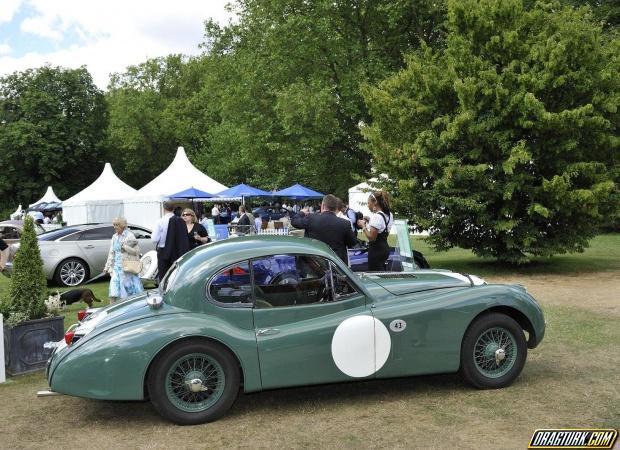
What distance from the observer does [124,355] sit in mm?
4746

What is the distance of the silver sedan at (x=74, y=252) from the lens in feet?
44.8

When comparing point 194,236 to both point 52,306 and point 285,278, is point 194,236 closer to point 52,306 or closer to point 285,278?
point 52,306

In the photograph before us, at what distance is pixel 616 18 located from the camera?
28812 mm

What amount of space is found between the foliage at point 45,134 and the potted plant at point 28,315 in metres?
47.8

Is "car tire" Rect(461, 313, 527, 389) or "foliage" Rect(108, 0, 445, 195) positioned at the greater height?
"foliage" Rect(108, 0, 445, 195)

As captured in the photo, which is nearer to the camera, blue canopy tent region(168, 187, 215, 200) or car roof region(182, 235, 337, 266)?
car roof region(182, 235, 337, 266)

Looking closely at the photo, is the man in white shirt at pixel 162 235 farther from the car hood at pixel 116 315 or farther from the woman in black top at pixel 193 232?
the car hood at pixel 116 315

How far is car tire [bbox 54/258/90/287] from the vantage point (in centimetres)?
1368

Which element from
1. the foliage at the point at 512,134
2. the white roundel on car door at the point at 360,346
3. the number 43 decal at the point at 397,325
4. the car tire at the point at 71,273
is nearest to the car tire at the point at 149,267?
the car tire at the point at 71,273

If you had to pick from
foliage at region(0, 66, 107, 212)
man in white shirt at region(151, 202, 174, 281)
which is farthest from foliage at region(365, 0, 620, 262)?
foliage at region(0, 66, 107, 212)

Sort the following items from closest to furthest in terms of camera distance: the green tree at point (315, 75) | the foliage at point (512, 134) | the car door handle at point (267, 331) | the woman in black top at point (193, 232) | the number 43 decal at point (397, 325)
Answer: the car door handle at point (267, 331) < the number 43 decal at point (397, 325) < the woman in black top at point (193, 232) < the foliage at point (512, 134) < the green tree at point (315, 75)

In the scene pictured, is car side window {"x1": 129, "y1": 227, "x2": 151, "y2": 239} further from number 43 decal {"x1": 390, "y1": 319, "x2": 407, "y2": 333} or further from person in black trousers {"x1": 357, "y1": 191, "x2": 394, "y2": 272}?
number 43 decal {"x1": 390, "y1": 319, "x2": 407, "y2": 333}

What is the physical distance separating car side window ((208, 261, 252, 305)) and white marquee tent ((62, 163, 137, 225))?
71.2 ft

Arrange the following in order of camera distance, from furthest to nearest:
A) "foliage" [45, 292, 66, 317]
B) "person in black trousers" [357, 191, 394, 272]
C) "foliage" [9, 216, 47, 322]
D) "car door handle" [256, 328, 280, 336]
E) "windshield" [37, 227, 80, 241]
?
"windshield" [37, 227, 80, 241]
"person in black trousers" [357, 191, 394, 272]
"foliage" [45, 292, 66, 317]
"foliage" [9, 216, 47, 322]
"car door handle" [256, 328, 280, 336]
